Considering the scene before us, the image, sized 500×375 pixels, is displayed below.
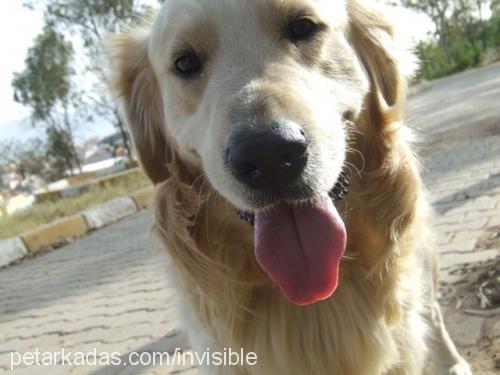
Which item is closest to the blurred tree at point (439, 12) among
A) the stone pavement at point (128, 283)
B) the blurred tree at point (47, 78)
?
the blurred tree at point (47, 78)

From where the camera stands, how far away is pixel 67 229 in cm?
970

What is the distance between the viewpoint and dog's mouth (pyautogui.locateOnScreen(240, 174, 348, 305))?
2.07 metres

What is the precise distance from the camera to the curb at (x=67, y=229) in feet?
28.6

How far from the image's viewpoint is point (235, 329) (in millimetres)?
2432

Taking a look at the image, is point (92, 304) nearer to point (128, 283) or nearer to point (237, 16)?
point (128, 283)

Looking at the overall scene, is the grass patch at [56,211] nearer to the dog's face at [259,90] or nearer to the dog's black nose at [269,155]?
the dog's face at [259,90]

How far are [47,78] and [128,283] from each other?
21.9m

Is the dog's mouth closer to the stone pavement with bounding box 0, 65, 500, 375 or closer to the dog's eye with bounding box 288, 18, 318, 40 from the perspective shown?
the dog's eye with bounding box 288, 18, 318, 40

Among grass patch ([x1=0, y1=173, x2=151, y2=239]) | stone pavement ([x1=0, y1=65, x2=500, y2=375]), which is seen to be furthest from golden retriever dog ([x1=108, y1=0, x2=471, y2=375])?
grass patch ([x1=0, y1=173, x2=151, y2=239])

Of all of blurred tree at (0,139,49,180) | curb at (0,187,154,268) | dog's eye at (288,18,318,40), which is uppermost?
dog's eye at (288,18,318,40)

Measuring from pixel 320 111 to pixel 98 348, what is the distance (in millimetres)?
2954

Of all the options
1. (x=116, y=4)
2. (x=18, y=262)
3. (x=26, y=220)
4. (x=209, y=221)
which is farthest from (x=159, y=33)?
(x=116, y=4)

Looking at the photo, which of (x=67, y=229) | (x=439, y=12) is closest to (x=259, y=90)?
(x=67, y=229)

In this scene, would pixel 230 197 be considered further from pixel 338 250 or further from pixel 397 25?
pixel 397 25
